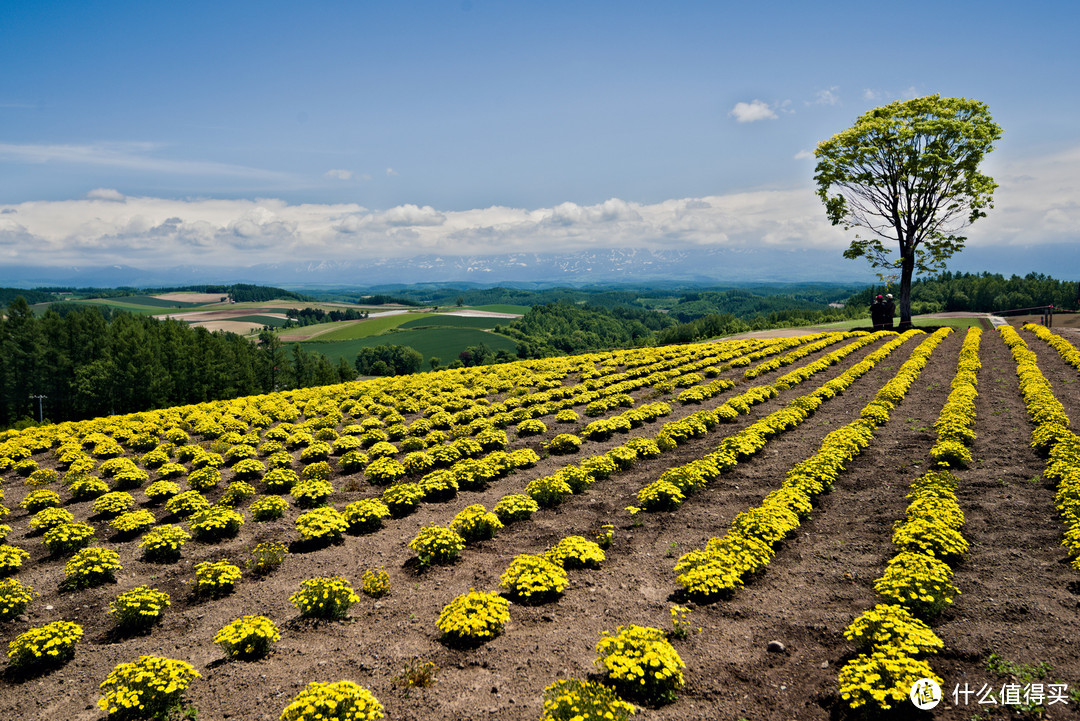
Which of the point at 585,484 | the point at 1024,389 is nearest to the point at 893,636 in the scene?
the point at 585,484

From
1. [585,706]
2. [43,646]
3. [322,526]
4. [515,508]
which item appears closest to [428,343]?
[322,526]

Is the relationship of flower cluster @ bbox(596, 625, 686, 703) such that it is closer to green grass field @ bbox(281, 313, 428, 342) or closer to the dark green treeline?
the dark green treeline

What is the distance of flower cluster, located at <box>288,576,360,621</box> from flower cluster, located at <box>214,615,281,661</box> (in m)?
0.77

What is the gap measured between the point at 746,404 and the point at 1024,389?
10426mm

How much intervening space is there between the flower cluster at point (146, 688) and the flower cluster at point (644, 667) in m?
5.71

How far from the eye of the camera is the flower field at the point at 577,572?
7.01 m

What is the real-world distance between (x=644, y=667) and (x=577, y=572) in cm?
345

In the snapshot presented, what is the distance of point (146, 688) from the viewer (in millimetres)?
6852

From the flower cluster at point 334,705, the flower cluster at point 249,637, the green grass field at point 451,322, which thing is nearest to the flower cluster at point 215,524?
the flower cluster at point 249,637

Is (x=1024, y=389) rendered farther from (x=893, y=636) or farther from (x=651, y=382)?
(x=893, y=636)

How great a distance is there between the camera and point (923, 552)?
9.35m

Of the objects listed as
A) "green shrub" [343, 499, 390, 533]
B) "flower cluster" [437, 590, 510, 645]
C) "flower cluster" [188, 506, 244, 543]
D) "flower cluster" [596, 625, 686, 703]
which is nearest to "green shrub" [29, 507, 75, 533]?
"flower cluster" [188, 506, 244, 543]

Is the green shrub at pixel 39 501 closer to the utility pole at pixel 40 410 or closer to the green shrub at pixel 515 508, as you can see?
the green shrub at pixel 515 508

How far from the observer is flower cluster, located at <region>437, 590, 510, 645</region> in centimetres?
806
